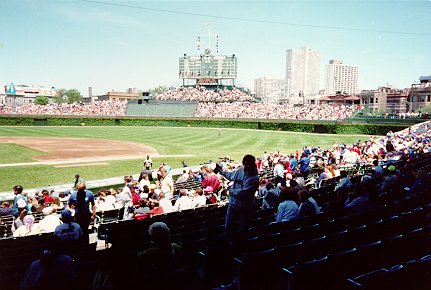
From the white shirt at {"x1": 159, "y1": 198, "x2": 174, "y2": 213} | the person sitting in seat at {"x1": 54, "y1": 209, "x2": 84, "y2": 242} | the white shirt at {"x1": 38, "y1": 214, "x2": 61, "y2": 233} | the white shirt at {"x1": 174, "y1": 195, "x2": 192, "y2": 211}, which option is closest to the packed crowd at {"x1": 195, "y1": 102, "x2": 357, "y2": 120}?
the white shirt at {"x1": 174, "y1": 195, "x2": 192, "y2": 211}

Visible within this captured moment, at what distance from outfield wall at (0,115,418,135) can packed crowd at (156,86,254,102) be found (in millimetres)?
21464

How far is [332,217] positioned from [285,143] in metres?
31.5

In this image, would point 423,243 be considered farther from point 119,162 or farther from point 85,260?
point 119,162

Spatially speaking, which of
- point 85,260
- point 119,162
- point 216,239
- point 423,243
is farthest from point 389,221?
point 119,162

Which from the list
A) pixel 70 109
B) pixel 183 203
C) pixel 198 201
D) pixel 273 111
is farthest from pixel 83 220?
pixel 70 109

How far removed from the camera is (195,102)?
7944 cm

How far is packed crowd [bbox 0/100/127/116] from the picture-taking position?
6270 centimetres

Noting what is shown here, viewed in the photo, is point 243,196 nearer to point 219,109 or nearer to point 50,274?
point 50,274

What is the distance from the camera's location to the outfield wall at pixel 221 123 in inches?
1913

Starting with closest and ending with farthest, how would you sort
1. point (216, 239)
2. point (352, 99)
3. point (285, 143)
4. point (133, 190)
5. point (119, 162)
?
point (216, 239)
point (133, 190)
point (119, 162)
point (285, 143)
point (352, 99)

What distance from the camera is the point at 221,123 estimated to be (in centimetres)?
6056

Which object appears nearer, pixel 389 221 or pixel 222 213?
pixel 389 221

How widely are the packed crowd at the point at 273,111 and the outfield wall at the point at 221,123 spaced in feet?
24.0

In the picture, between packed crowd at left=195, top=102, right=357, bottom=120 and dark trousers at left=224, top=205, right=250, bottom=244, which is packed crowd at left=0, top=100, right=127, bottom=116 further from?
dark trousers at left=224, top=205, right=250, bottom=244
